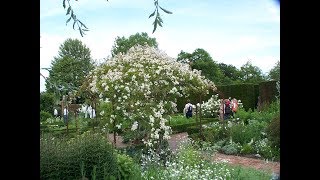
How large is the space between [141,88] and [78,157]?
2.31 meters

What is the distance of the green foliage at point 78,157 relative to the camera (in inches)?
123

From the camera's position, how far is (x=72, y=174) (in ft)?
10.7

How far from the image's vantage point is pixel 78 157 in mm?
3240

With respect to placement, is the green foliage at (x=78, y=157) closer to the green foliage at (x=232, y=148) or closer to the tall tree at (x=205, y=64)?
the green foliage at (x=232, y=148)

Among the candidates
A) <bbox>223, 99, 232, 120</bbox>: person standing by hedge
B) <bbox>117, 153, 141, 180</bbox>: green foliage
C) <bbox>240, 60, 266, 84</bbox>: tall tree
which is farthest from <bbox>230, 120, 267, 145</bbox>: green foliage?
<bbox>240, 60, 266, 84</bbox>: tall tree

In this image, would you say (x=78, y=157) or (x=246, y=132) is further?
(x=246, y=132)

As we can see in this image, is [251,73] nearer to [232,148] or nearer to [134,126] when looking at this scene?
[232,148]

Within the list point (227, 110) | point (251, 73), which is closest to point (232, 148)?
point (227, 110)

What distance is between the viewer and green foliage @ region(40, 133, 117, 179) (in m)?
3.12

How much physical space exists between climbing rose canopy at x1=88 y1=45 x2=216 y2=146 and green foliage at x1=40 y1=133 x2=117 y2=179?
6.59 ft

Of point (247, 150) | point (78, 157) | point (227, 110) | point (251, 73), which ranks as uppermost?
point (251, 73)
